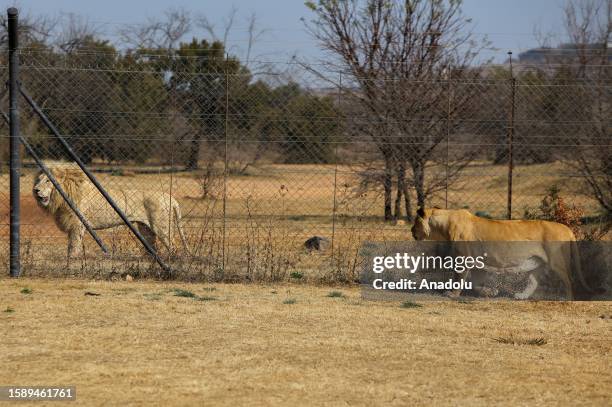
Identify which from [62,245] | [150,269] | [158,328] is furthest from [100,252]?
[158,328]

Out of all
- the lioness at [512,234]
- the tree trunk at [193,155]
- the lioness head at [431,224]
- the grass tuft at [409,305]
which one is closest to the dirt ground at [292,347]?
the grass tuft at [409,305]

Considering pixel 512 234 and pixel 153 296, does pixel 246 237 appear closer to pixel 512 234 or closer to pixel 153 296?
pixel 153 296

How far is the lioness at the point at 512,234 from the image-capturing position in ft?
35.7

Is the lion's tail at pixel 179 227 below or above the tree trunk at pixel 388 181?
below

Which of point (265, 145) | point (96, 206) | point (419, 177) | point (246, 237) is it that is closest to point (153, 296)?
point (246, 237)

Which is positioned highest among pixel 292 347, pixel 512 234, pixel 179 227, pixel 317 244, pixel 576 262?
pixel 512 234

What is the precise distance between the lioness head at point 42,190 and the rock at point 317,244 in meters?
3.90

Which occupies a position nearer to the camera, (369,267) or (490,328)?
(490,328)

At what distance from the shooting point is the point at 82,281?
11172 mm

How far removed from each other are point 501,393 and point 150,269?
20.1 ft

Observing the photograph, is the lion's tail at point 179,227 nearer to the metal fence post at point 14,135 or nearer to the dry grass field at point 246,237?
the dry grass field at point 246,237

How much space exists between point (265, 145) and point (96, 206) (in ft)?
13.1

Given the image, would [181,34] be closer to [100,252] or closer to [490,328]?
[100,252]

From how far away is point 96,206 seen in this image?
1358 centimetres
